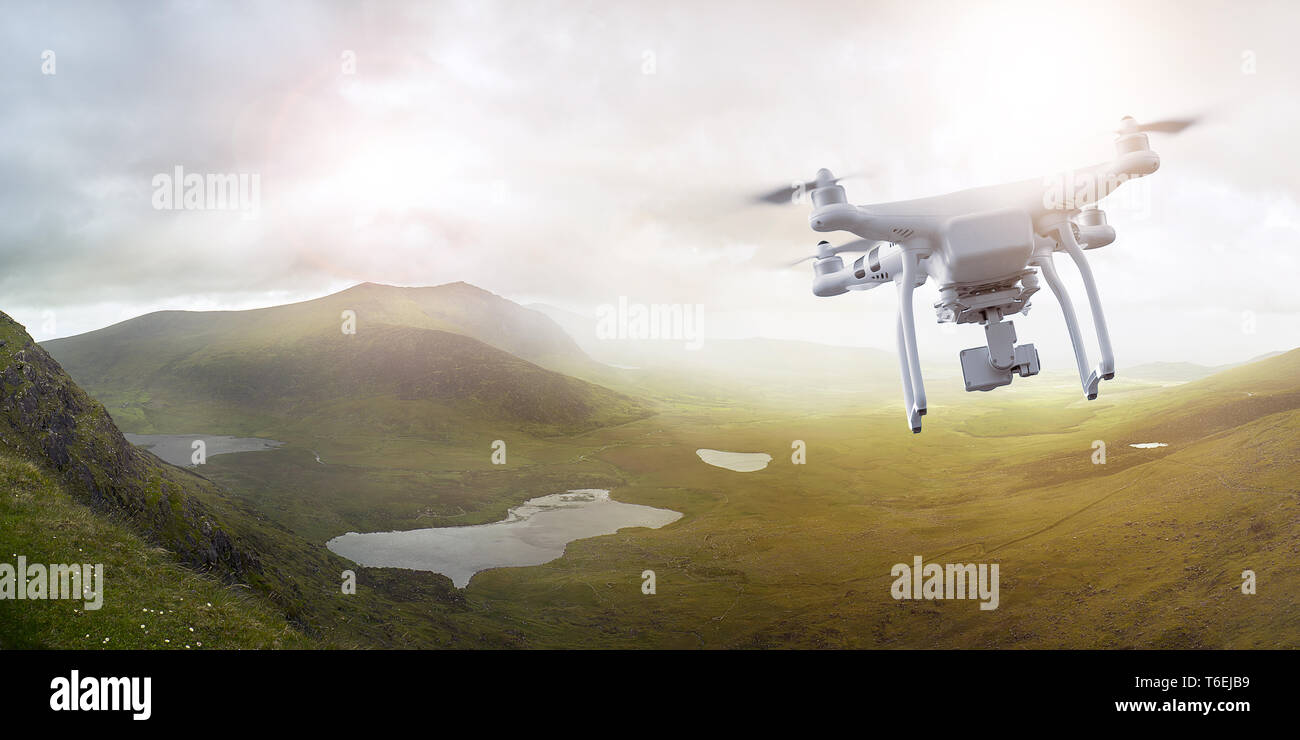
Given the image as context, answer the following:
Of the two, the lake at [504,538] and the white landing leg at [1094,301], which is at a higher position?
the white landing leg at [1094,301]

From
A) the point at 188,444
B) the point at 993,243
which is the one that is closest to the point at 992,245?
the point at 993,243

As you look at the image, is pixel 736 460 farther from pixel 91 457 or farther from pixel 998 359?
pixel 998 359

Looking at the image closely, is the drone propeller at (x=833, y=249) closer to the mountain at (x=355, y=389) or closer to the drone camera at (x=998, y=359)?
the drone camera at (x=998, y=359)

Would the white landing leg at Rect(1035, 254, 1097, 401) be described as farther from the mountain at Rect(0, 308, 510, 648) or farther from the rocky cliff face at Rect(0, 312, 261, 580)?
the rocky cliff face at Rect(0, 312, 261, 580)

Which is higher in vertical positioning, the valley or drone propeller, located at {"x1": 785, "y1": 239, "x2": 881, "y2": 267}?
drone propeller, located at {"x1": 785, "y1": 239, "x2": 881, "y2": 267}

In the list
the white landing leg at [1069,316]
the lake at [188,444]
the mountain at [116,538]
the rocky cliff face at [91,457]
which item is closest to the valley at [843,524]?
the mountain at [116,538]

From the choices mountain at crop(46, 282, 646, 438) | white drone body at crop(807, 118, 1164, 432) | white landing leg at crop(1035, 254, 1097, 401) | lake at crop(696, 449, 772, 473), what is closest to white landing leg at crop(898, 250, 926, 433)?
white drone body at crop(807, 118, 1164, 432)
